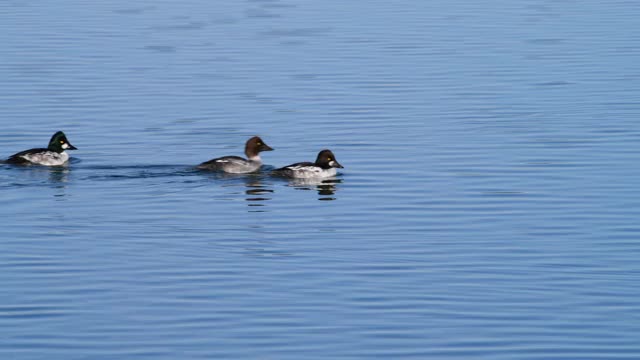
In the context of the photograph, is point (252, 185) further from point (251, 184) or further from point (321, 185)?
point (321, 185)

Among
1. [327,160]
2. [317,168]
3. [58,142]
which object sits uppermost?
[58,142]

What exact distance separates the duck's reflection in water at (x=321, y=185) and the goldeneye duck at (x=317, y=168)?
0.08 m

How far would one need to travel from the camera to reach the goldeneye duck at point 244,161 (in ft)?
75.0

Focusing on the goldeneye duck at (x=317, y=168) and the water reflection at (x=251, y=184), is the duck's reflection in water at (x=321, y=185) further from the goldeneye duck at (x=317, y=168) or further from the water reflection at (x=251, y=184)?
the water reflection at (x=251, y=184)

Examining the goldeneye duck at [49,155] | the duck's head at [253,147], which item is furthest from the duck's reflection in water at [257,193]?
the goldeneye duck at [49,155]

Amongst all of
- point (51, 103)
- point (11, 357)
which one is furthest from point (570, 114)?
point (11, 357)

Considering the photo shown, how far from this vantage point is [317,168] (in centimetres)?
2252

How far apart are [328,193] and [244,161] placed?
2.20 m

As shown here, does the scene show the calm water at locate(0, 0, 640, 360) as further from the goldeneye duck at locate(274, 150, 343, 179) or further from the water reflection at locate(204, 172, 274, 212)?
the goldeneye duck at locate(274, 150, 343, 179)

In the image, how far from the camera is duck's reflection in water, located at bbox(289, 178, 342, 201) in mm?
22078

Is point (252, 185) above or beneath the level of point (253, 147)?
beneath

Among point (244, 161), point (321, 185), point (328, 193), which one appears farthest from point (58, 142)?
point (328, 193)

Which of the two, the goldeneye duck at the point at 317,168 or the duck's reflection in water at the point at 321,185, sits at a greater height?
the goldeneye duck at the point at 317,168

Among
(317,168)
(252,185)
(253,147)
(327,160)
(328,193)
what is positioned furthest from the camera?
(253,147)
